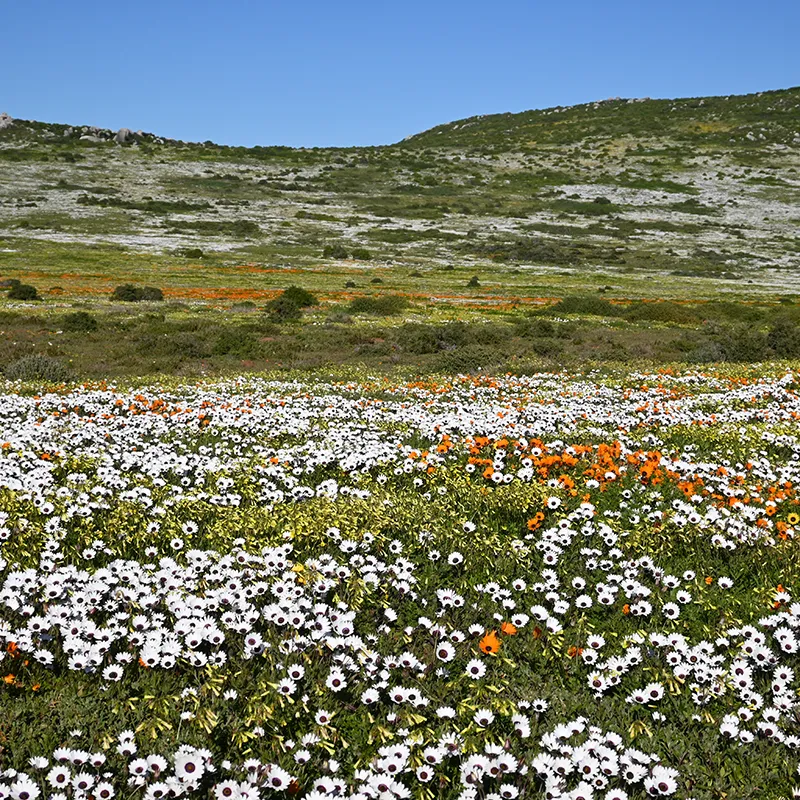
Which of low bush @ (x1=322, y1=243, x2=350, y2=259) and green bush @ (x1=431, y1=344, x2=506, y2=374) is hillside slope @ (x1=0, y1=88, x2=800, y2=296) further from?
green bush @ (x1=431, y1=344, x2=506, y2=374)

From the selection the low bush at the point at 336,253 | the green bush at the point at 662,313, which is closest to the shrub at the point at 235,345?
the green bush at the point at 662,313

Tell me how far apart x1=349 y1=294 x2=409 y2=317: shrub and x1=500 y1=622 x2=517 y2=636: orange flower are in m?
41.5

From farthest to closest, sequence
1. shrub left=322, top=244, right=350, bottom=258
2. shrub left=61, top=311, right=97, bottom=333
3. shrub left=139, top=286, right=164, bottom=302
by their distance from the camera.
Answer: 1. shrub left=322, top=244, right=350, bottom=258
2. shrub left=139, top=286, right=164, bottom=302
3. shrub left=61, top=311, right=97, bottom=333

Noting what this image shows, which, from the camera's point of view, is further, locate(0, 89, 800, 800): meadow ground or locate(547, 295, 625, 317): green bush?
locate(547, 295, 625, 317): green bush

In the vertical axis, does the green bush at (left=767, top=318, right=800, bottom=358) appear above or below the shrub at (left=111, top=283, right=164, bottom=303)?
below

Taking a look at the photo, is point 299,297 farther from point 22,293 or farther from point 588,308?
point 588,308

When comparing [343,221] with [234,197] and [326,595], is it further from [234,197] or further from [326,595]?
[326,595]

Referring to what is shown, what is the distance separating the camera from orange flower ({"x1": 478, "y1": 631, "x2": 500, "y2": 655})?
15.6 ft

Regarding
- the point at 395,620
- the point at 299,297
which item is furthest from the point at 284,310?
the point at 395,620

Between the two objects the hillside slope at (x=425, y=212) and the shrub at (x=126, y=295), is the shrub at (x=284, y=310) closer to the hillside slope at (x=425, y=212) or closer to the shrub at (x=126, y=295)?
the shrub at (x=126, y=295)

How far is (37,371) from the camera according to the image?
21.3 m

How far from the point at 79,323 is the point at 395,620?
33.8 meters

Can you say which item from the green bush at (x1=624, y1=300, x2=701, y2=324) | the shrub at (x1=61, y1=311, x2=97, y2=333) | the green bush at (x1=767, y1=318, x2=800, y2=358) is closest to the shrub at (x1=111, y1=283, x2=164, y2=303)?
the shrub at (x1=61, y1=311, x2=97, y2=333)

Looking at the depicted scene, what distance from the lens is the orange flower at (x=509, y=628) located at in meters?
5.11
